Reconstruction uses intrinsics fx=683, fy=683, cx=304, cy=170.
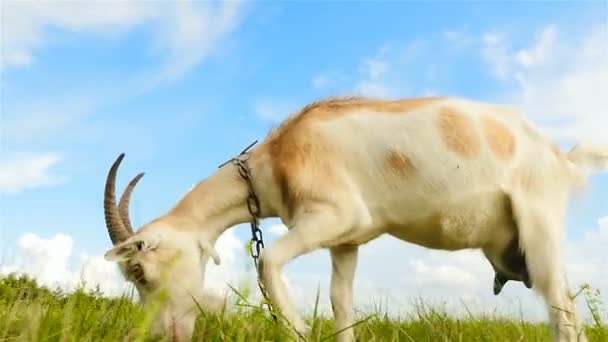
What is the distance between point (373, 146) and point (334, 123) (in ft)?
1.29

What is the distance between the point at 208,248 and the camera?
601 centimetres

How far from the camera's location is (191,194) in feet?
20.5

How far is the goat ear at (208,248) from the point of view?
236 inches

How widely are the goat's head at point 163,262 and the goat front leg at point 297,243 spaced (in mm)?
986

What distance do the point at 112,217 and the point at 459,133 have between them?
310 centimetres

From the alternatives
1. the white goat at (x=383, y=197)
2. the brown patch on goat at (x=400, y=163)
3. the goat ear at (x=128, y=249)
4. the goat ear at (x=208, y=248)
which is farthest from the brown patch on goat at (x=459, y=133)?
the goat ear at (x=128, y=249)

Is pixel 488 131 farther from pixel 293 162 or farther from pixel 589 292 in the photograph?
pixel 589 292

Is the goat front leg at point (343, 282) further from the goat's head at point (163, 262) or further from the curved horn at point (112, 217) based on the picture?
the curved horn at point (112, 217)

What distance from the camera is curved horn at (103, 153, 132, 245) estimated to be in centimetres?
596

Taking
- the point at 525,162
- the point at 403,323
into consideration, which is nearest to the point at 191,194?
the point at 403,323

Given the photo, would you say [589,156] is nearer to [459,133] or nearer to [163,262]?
[459,133]

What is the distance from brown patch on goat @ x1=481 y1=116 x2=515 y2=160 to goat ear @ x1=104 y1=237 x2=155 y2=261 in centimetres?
301

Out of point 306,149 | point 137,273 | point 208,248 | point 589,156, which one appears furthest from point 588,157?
point 137,273

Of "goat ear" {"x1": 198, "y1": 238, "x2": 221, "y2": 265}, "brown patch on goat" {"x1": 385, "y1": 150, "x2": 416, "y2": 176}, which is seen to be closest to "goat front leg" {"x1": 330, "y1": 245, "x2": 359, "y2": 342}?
"brown patch on goat" {"x1": 385, "y1": 150, "x2": 416, "y2": 176}
